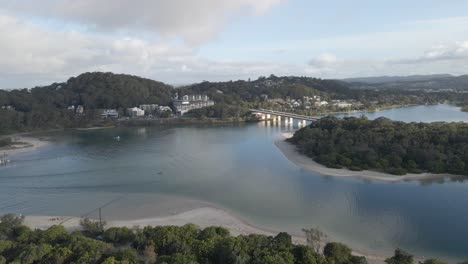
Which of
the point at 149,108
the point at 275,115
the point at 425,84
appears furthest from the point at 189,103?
the point at 425,84

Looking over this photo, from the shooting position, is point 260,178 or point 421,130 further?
point 421,130

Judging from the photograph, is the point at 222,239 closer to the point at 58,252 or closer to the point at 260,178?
the point at 58,252

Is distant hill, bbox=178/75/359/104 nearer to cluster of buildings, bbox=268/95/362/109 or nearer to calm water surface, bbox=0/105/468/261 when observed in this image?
cluster of buildings, bbox=268/95/362/109

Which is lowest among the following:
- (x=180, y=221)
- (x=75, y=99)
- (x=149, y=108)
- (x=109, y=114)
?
(x=180, y=221)

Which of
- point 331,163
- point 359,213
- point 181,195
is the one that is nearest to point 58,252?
point 181,195

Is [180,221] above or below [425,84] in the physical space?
below

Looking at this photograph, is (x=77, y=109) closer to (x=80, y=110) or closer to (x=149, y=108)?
(x=80, y=110)

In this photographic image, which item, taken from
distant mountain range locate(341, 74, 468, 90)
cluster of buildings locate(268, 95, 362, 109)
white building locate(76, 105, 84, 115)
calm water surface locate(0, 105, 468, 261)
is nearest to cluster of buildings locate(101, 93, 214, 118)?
white building locate(76, 105, 84, 115)

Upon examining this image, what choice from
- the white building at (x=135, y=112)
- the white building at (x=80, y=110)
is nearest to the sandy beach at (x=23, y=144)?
the white building at (x=80, y=110)
